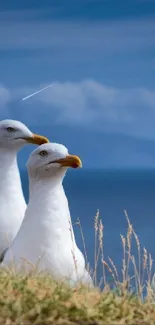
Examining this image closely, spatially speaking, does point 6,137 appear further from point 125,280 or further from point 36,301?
point 36,301

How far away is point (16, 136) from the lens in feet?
29.1

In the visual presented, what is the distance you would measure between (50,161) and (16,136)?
1.37 meters

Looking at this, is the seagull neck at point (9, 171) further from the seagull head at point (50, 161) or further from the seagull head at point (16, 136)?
the seagull head at point (50, 161)

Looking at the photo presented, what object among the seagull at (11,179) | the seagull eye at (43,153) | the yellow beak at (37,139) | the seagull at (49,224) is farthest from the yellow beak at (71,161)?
the yellow beak at (37,139)

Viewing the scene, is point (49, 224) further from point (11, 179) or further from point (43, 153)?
point (11, 179)

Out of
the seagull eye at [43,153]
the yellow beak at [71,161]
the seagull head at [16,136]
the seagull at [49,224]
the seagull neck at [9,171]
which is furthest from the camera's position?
the seagull head at [16,136]

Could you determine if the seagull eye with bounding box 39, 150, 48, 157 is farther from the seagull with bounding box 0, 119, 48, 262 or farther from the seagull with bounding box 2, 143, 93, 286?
the seagull with bounding box 0, 119, 48, 262

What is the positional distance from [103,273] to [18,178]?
88.4 inches

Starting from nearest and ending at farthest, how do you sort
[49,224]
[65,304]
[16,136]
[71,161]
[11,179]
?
[65,304] → [49,224] → [71,161] → [11,179] → [16,136]

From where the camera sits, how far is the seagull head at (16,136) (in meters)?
8.87

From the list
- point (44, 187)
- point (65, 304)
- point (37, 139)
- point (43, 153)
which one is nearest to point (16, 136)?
point (37, 139)

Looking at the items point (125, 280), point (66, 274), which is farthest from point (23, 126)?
point (125, 280)

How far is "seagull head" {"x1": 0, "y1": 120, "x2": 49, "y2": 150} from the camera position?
29.1 feet

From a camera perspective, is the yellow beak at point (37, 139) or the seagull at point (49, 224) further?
the yellow beak at point (37, 139)
